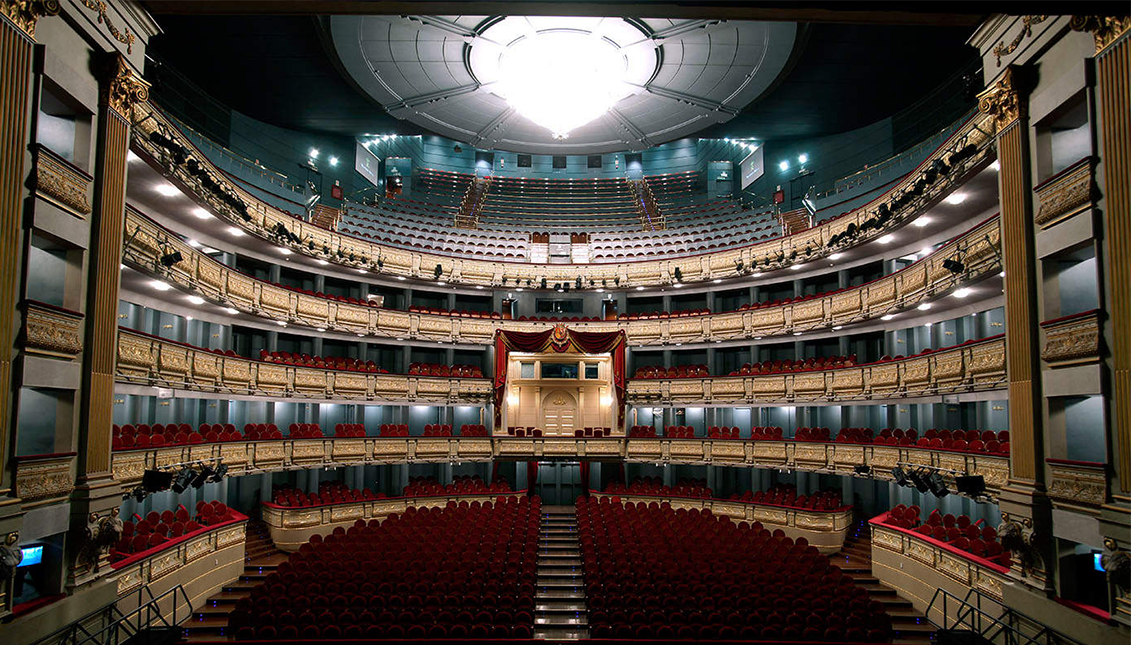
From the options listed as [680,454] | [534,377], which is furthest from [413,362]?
[680,454]

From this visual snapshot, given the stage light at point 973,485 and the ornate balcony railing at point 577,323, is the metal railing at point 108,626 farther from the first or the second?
the stage light at point 973,485

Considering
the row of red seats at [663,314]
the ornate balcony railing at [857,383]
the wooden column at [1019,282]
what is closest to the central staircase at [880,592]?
the wooden column at [1019,282]

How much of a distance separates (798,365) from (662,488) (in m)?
6.33

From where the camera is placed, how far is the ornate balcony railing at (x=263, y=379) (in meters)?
11.6

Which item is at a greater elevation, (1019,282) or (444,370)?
(1019,282)

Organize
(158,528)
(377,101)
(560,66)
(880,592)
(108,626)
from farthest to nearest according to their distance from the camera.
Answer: (377,101)
(560,66)
(880,592)
(158,528)
(108,626)

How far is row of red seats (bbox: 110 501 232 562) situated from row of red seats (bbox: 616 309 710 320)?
16018 millimetres

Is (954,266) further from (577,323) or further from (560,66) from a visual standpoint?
(577,323)

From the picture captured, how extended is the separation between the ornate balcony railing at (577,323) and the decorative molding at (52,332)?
2.94m

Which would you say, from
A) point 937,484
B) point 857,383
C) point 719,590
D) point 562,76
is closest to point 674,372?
point 857,383

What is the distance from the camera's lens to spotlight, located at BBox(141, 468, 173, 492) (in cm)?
1032

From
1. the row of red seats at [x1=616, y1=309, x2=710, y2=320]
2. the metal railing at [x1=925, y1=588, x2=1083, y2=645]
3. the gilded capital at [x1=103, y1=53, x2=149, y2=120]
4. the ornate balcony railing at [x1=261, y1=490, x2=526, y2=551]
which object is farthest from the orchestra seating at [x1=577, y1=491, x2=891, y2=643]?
the gilded capital at [x1=103, y1=53, x2=149, y2=120]

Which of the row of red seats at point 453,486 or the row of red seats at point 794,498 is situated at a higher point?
the row of red seats at point 794,498

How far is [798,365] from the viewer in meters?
20.4
